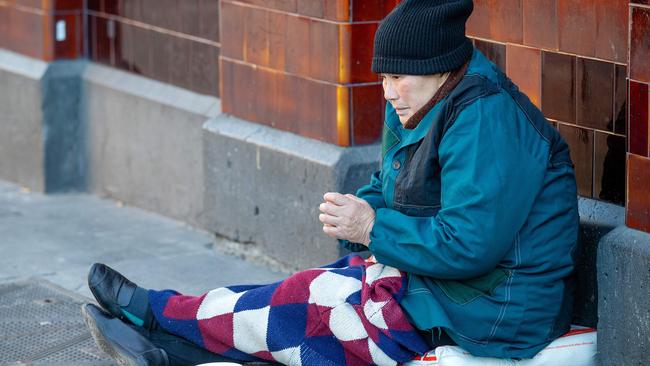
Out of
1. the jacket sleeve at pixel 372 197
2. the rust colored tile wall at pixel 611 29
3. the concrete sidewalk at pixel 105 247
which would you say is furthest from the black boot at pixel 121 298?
the rust colored tile wall at pixel 611 29

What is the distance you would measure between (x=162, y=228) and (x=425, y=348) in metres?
2.95

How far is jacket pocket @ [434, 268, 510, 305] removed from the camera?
12.3 ft

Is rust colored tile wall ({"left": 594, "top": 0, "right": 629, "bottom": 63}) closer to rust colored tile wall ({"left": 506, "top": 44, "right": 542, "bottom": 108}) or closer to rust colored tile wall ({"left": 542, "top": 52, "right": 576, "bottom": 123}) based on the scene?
rust colored tile wall ({"left": 542, "top": 52, "right": 576, "bottom": 123})

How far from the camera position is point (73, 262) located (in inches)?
236

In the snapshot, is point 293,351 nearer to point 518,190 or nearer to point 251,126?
point 518,190

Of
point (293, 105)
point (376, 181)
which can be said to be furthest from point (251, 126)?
point (376, 181)

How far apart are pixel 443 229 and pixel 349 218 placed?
12.8 inches

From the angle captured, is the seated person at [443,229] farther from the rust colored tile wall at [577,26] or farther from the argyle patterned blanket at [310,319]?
the rust colored tile wall at [577,26]

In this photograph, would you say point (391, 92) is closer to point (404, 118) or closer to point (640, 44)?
point (404, 118)

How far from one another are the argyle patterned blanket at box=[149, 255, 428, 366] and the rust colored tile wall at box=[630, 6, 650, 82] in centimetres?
93

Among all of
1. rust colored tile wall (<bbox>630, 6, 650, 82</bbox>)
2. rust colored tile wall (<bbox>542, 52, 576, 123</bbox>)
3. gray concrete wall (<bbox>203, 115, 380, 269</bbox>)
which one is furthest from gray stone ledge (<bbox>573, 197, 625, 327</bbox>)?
gray concrete wall (<bbox>203, 115, 380, 269</bbox>)

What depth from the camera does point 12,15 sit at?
7.52 meters

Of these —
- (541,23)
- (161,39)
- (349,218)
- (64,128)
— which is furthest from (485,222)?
(64,128)

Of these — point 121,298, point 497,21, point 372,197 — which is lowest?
point 121,298
